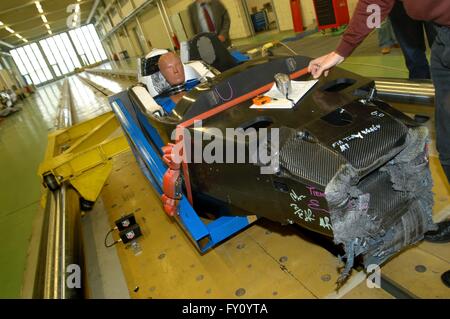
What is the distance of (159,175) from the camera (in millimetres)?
2305

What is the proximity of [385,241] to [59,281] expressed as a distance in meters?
1.70

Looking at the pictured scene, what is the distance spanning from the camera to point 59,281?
1930mm

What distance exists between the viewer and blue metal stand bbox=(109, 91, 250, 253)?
1.83 m

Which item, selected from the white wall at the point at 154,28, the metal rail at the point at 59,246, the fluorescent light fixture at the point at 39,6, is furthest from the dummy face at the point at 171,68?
the fluorescent light fixture at the point at 39,6

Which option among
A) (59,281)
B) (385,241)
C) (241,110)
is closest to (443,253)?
(385,241)

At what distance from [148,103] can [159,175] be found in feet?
1.61

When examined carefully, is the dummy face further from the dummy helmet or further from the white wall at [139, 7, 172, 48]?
the white wall at [139, 7, 172, 48]

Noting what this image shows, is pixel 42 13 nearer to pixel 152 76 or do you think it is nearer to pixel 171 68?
pixel 152 76

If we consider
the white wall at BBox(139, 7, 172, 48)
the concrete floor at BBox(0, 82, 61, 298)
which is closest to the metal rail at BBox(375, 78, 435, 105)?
the concrete floor at BBox(0, 82, 61, 298)

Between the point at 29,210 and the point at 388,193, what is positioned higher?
the point at 388,193

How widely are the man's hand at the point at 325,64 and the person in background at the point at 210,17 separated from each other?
10.3 feet

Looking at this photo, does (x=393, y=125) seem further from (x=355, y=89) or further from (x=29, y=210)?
(x=29, y=210)

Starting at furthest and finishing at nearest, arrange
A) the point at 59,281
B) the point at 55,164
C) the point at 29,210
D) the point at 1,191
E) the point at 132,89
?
the point at 1,191, the point at 29,210, the point at 55,164, the point at 132,89, the point at 59,281

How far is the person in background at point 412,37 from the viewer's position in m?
2.60
